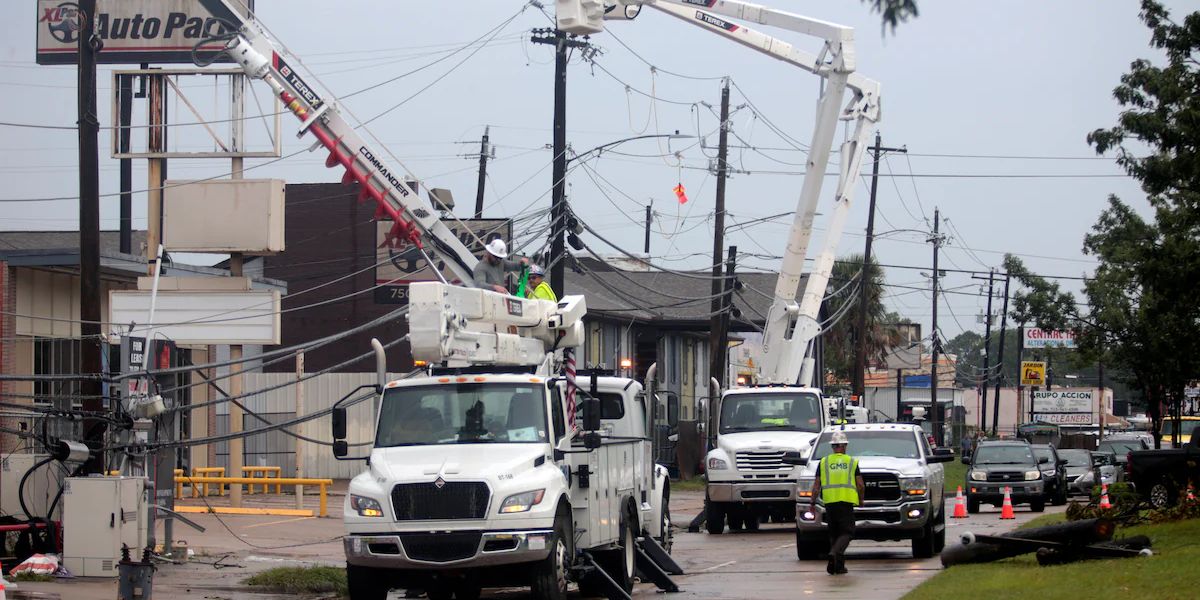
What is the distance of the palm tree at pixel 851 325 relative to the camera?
2783 inches

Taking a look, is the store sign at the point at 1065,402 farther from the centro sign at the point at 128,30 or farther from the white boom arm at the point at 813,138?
the centro sign at the point at 128,30

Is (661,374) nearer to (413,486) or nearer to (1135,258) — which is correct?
(1135,258)

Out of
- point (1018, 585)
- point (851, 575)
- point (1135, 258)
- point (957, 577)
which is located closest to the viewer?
point (1018, 585)

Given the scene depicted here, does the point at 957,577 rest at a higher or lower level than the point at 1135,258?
lower

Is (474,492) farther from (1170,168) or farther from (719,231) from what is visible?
(719,231)

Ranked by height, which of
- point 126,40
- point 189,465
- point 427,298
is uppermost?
point 126,40

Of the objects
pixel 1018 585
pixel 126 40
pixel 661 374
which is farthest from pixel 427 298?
pixel 661 374

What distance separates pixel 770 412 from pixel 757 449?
5.18ft

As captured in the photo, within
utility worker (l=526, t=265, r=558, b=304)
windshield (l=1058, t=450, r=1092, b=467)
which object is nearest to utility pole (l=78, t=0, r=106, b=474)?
utility worker (l=526, t=265, r=558, b=304)

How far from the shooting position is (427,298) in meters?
14.4

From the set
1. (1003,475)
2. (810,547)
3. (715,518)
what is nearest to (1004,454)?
(1003,475)

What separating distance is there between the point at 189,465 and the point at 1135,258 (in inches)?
851

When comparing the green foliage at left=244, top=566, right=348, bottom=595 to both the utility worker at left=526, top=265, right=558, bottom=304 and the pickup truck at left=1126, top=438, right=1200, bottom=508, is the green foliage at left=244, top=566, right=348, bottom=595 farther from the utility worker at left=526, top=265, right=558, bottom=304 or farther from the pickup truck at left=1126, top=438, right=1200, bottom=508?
the pickup truck at left=1126, top=438, right=1200, bottom=508

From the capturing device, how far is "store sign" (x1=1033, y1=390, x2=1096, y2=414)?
3121 inches
